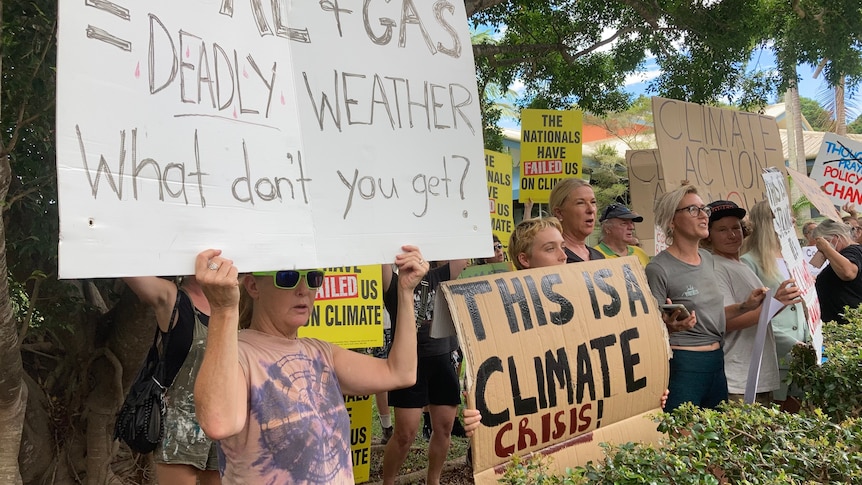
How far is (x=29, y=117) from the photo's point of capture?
291cm

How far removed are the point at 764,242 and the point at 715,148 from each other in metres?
1.24

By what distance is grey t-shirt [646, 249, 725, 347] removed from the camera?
3.68 m

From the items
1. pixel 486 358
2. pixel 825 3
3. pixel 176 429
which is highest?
pixel 825 3

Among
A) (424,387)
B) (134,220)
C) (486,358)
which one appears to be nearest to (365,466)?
(424,387)

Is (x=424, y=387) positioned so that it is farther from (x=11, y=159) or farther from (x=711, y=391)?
(x=11, y=159)

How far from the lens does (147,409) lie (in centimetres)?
266

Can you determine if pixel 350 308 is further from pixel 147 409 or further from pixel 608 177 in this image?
pixel 608 177

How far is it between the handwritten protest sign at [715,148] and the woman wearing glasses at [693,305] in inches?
40.0

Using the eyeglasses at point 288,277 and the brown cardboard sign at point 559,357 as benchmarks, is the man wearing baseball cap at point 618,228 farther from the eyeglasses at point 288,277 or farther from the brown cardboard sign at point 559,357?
the eyeglasses at point 288,277

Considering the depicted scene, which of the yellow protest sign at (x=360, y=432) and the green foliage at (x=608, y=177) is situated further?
the green foliage at (x=608, y=177)

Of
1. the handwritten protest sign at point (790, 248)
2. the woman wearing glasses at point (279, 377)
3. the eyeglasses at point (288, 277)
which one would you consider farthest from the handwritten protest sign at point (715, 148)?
the eyeglasses at point (288, 277)

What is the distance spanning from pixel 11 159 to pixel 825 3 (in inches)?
250

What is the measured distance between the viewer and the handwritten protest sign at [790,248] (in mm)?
3484

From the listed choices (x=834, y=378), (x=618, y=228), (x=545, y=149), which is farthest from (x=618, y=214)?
(x=545, y=149)
